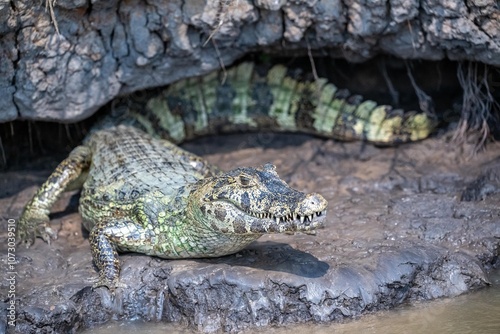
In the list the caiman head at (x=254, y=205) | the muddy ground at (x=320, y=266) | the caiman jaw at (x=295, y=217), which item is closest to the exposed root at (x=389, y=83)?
the muddy ground at (x=320, y=266)

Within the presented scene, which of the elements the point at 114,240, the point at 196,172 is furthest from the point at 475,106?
the point at 114,240

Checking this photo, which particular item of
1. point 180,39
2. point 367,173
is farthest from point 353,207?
point 180,39

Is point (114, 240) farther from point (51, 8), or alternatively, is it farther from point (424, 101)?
point (424, 101)

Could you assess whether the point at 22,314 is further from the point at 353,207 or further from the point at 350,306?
the point at 353,207

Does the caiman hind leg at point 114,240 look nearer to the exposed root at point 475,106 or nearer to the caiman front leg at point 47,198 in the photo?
the caiman front leg at point 47,198

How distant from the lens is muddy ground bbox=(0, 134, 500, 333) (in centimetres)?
450

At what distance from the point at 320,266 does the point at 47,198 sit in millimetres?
2146

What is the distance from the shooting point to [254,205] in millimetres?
4492

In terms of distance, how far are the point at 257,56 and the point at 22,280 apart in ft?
9.61

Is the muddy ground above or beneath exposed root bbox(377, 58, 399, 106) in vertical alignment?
beneath

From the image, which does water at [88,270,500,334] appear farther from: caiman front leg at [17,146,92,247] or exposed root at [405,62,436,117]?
exposed root at [405,62,436,117]

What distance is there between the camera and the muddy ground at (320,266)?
4.50 m

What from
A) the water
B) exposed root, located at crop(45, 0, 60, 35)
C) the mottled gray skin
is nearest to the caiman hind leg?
the mottled gray skin

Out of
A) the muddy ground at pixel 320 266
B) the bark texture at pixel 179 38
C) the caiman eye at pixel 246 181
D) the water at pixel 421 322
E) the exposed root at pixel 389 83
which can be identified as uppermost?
the bark texture at pixel 179 38
